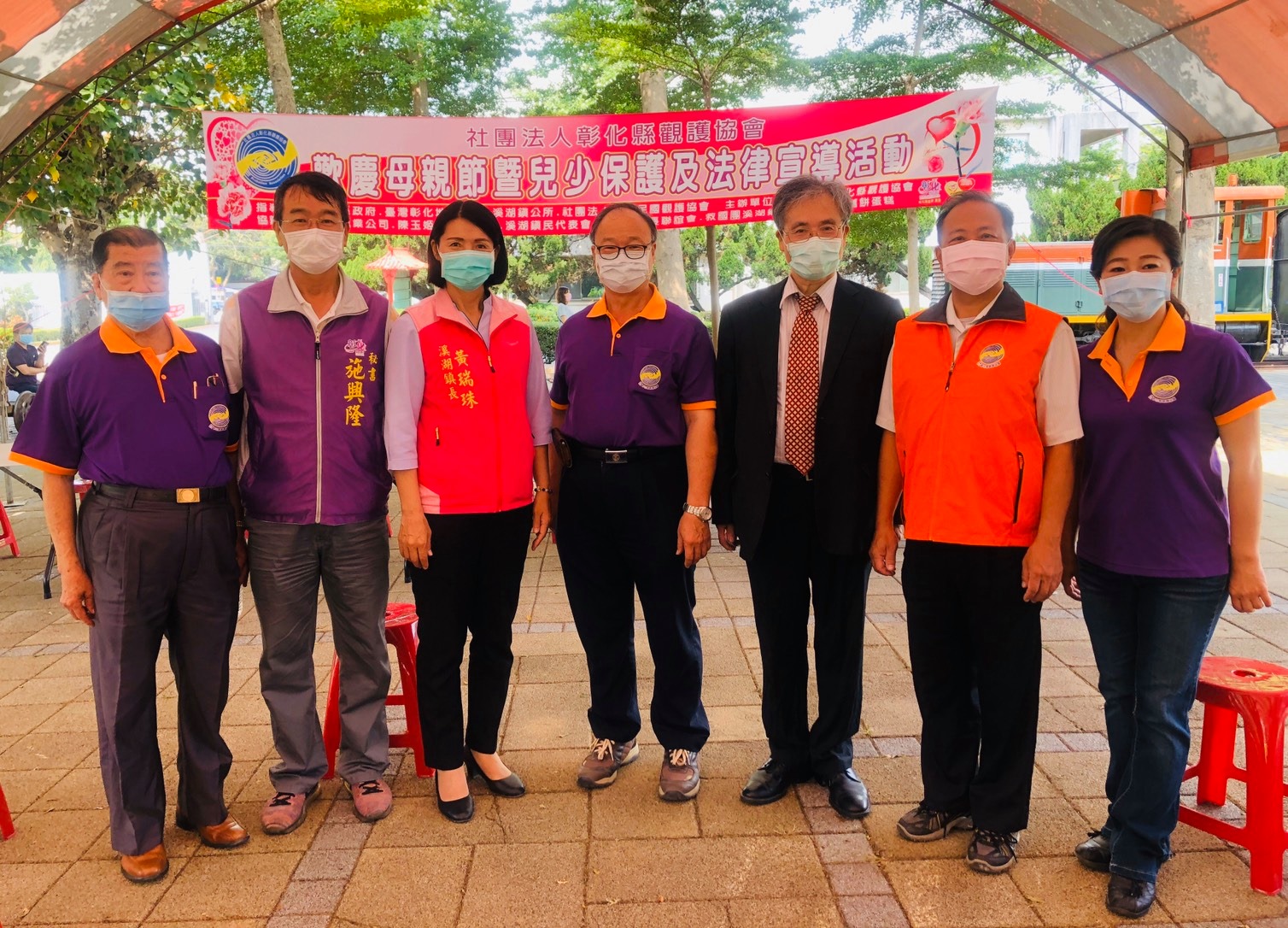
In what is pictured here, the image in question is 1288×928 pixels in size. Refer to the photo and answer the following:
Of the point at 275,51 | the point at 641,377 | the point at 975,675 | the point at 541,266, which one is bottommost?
the point at 975,675

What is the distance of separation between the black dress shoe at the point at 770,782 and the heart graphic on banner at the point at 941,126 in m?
4.25

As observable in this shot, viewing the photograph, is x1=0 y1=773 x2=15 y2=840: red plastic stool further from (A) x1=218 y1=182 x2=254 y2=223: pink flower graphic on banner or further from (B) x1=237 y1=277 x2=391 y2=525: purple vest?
(A) x1=218 y1=182 x2=254 y2=223: pink flower graphic on banner

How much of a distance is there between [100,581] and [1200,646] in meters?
2.83

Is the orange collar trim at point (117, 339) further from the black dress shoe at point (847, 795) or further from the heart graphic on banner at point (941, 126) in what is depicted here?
the heart graphic on banner at point (941, 126)

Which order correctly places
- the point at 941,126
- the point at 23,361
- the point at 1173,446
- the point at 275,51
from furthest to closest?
the point at 23,361 < the point at 275,51 < the point at 941,126 < the point at 1173,446

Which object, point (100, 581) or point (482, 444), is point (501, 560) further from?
point (100, 581)

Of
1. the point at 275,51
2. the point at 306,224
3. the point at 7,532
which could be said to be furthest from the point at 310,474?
the point at 275,51

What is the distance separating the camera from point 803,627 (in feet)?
9.32

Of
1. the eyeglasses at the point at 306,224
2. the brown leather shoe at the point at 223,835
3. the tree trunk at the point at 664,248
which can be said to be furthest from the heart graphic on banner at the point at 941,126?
the brown leather shoe at the point at 223,835

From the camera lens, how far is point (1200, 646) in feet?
7.34

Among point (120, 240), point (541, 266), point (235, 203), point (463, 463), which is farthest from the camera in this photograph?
point (541, 266)

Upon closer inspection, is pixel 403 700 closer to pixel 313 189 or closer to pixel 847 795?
pixel 847 795

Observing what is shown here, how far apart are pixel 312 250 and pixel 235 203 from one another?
3.74 meters

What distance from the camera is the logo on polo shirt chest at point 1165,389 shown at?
218cm
